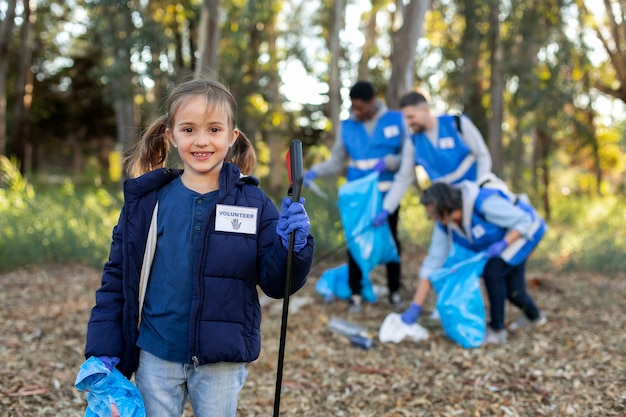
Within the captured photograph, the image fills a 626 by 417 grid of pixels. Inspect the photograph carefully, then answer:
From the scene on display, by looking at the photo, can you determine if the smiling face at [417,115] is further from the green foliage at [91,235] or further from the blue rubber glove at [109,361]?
the blue rubber glove at [109,361]

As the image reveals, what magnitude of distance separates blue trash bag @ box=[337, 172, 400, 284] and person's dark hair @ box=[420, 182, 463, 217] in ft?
2.71

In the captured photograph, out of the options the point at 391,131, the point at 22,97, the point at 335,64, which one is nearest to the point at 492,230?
the point at 391,131

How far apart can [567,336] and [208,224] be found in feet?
10.9

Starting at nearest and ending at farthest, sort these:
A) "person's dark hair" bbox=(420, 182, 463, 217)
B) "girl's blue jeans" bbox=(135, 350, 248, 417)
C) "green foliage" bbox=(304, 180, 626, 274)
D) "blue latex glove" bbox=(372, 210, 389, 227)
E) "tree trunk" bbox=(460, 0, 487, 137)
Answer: "girl's blue jeans" bbox=(135, 350, 248, 417) → "person's dark hair" bbox=(420, 182, 463, 217) → "blue latex glove" bbox=(372, 210, 389, 227) → "green foliage" bbox=(304, 180, 626, 274) → "tree trunk" bbox=(460, 0, 487, 137)

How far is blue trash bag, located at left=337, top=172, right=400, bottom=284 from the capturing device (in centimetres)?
483

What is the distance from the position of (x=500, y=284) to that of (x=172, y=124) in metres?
2.93

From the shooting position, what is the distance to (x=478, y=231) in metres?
4.12

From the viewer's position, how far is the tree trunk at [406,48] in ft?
Result: 21.1

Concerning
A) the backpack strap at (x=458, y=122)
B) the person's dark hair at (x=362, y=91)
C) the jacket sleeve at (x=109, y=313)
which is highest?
the person's dark hair at (x=362, y=91)

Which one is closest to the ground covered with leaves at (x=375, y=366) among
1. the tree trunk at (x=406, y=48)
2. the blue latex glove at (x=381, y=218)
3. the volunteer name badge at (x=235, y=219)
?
the blue latex glove at (x=381, y=218)

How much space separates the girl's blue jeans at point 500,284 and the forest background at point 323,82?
85.3 inches

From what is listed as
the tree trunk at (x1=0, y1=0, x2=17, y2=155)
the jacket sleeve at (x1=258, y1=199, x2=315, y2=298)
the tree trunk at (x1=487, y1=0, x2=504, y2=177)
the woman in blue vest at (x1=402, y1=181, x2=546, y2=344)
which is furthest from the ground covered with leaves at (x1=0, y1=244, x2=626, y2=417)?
the tree trunk at (x1=0, y1=0, x2=17, y2=155)

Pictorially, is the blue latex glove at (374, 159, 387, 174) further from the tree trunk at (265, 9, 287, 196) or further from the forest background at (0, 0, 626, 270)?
the tree trunk at (265, 9, 287, 196)

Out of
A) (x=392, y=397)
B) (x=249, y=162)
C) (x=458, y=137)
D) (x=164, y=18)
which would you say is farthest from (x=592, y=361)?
(x=164, y=18)
